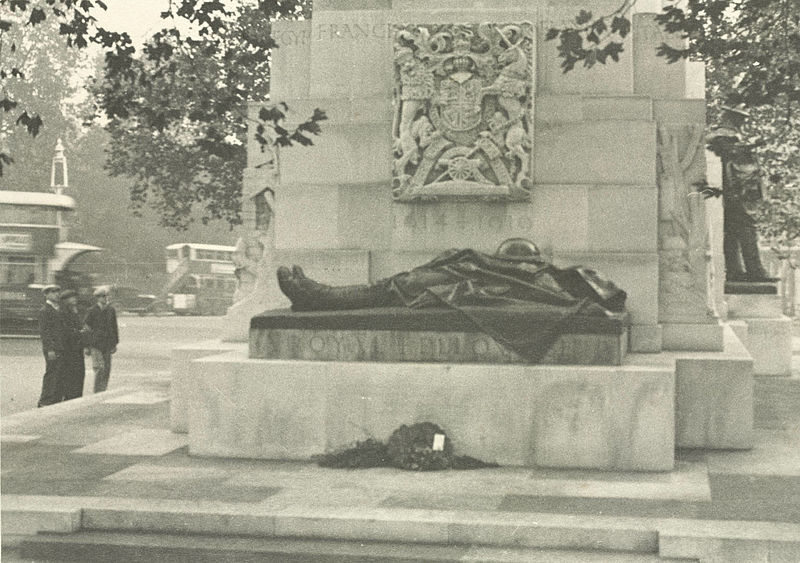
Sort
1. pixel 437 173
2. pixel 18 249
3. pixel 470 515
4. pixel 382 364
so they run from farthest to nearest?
pixel 18 249 → pixel 437 173 → pixel 382 364 → pixel 470 515

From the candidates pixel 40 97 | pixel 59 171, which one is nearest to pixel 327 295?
pixel 59 171

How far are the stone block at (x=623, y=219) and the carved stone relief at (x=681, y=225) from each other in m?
0.27

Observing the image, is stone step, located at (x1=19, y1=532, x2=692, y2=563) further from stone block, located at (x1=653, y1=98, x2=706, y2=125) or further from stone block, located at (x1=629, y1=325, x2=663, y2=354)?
stone block, located at (x1=653, y1=98, x2=706, y2=125)

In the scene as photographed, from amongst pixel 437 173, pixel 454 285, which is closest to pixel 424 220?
pixel 437 173

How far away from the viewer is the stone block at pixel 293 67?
538 inches

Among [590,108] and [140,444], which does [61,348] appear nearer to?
[140,444]

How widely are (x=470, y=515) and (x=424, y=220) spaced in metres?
4.93

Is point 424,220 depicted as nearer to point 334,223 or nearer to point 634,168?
point 334,223

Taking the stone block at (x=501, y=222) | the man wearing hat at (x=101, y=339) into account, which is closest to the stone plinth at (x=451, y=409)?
the stone block at (x=501, y=222)

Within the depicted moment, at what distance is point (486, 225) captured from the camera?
12.9m

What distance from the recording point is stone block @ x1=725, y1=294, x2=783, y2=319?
72.1 feet

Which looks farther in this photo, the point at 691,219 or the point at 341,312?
the point at 691,219

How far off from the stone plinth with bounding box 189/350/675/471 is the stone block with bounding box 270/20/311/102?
3585 millimetres

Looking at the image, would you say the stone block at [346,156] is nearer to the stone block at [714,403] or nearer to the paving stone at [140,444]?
the paving stone at [140,444]
